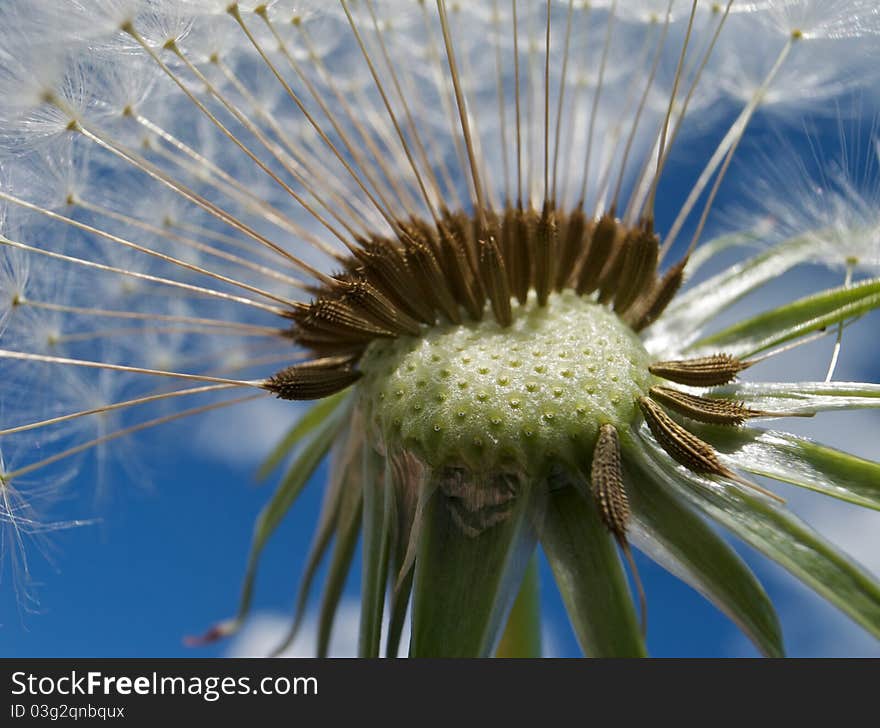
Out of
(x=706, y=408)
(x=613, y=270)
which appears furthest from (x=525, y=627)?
(x=613, y=270)

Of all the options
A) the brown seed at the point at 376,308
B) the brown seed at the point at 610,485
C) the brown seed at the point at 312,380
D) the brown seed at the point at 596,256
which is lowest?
the brown seed at the point at 610,485

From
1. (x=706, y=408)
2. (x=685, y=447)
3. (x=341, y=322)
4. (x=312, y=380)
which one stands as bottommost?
(x=685, y=447)

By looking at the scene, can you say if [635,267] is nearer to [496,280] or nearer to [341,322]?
[496,280]

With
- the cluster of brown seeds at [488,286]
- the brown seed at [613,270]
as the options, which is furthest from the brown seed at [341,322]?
the brown seed at [613,270]

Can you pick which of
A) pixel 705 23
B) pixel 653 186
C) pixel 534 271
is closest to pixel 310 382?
pixel 534 271

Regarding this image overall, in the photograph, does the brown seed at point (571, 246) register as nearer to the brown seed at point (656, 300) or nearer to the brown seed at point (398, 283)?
the brown seed at point (656, 300)
